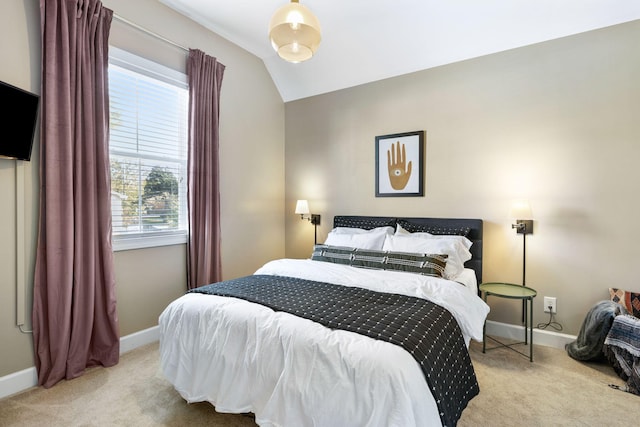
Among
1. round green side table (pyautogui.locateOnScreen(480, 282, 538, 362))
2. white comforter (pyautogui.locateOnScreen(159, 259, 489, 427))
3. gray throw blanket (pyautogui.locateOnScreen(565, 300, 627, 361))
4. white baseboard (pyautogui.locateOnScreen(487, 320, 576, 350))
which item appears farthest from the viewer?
white baseboard (pyautogui.locateOnScreen(487, 320, 576, 350))

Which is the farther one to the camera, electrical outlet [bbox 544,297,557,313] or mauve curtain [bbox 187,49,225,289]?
mauve curtain [bbox 187,49,225,289]

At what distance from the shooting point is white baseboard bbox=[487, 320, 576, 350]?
2834 millimetres

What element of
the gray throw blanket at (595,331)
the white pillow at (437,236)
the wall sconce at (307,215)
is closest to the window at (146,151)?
the wall sconce at (307,215)

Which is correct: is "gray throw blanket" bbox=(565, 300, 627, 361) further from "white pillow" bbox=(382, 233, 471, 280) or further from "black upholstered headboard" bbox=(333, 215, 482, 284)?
"white pillow" bbox=(382, 233, 471, 280)

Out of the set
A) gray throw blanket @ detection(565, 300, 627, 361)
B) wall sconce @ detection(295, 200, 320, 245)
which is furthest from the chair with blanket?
wall sconce @ detection(295, 200, 320, 245)

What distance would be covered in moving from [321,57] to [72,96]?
246 centimetres

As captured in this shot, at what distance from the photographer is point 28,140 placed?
2.09 m

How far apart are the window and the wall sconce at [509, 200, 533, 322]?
10.1ft

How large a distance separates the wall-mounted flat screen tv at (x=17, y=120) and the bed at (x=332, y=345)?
1378mm

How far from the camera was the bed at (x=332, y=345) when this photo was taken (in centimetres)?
134

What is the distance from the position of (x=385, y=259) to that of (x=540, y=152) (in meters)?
1.69

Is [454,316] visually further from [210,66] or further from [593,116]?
[210,66]

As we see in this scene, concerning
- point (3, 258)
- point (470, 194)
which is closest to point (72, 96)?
point (3, 258)

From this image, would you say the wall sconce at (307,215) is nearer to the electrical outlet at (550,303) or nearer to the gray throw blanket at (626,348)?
the electrical outlet at (550,303)
